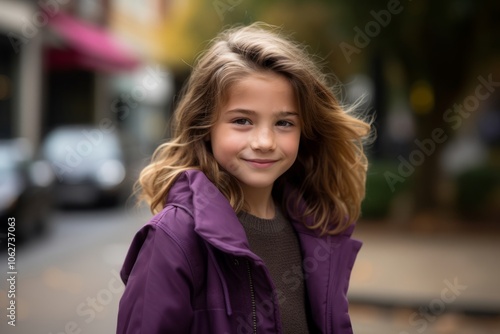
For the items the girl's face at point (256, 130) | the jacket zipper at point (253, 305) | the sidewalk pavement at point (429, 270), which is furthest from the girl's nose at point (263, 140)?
the sidewalk pavement at point (429, 270)

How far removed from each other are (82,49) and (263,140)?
18.3 metres

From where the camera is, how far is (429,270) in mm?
8586

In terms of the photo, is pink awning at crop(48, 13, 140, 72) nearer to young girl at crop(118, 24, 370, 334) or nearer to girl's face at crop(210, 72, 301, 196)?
young girl at crop(118, 24, 370, 334)

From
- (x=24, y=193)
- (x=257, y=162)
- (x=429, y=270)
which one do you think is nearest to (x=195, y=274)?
(x=257, y=162)

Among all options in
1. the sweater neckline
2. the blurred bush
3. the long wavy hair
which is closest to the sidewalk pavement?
the blurred bush

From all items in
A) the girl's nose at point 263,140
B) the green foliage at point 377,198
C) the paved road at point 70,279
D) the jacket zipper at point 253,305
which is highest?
the girl's nose at point 263,140

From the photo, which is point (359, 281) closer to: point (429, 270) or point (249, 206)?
point (429, 270)

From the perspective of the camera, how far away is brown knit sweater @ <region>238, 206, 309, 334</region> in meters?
2.01

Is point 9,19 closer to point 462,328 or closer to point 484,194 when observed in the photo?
point 484,194

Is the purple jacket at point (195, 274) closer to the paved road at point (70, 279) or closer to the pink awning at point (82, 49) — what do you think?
the paved road at point (70, 279)

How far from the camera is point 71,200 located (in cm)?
1423

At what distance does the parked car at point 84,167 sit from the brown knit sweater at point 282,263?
40.5ft

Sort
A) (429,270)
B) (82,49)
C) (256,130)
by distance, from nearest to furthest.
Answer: (256,130)
(429,270)
(82,49)

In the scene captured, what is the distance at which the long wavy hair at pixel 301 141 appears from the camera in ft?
6.58
